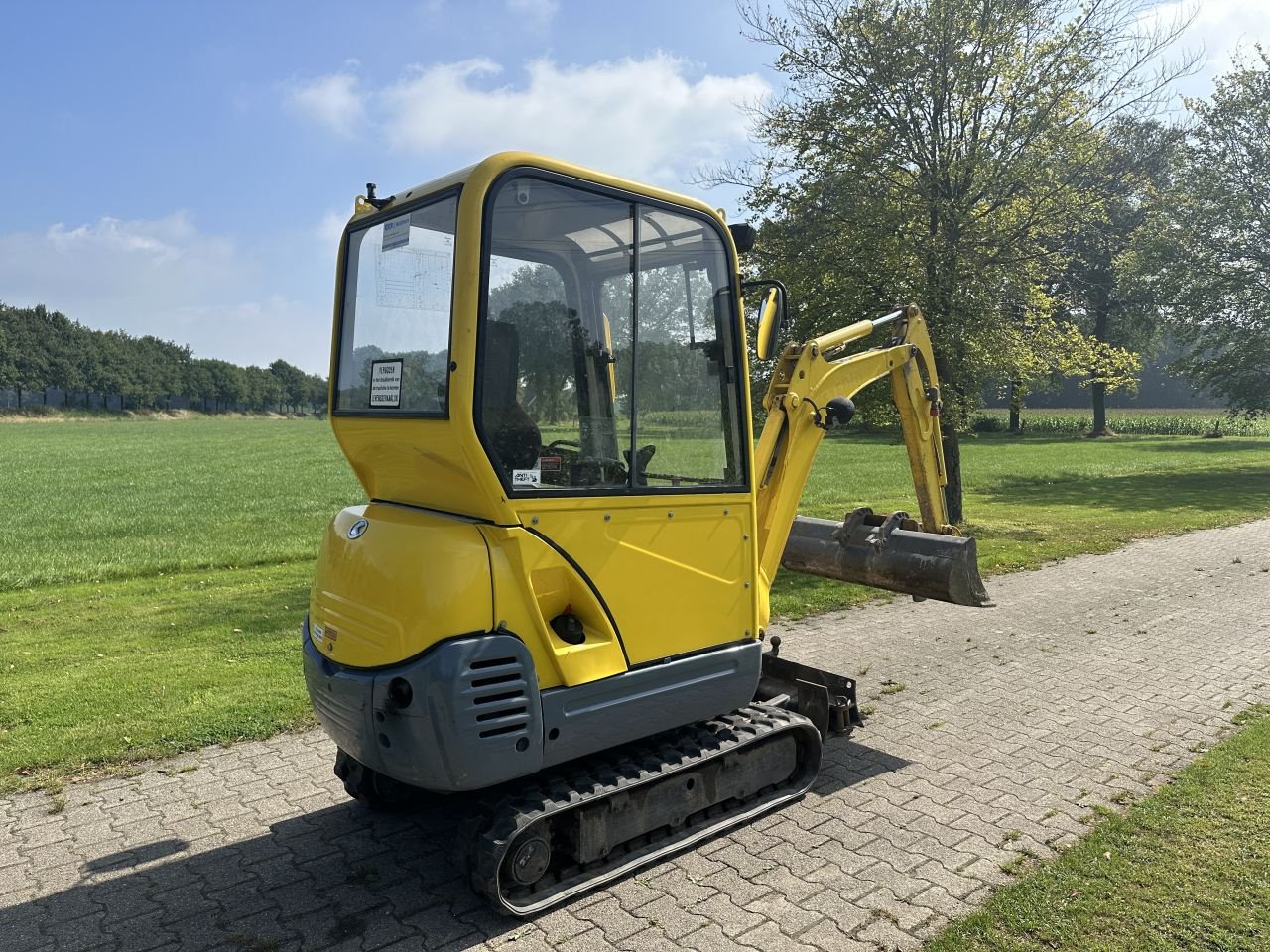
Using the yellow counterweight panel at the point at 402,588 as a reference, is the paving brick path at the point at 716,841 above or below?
below

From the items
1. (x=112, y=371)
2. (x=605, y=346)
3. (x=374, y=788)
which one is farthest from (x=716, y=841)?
(x=112, y=371)

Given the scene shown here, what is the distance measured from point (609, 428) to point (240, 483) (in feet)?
77.3

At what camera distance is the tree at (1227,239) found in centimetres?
2502

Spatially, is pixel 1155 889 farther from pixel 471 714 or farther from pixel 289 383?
pixel 289 383

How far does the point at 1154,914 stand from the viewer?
11.9ft

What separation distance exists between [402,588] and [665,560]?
4.13 feet

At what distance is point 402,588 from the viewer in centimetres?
355

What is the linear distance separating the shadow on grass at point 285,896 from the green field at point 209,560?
1.44m

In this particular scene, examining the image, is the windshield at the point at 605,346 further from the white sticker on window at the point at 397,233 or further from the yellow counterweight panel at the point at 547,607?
the white sticker on window at the point at 397,233

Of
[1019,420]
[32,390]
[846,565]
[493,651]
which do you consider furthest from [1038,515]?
[32,390]

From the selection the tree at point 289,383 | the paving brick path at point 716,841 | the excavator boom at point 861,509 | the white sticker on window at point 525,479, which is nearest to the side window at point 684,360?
the white sticker on window at point 525,479

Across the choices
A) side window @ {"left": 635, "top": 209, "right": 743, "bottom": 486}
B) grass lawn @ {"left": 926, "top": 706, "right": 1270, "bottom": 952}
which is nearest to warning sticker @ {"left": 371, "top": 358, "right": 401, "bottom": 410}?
side window @ {"left": 635, "top": 209, "right": 743, "bottom": 486}

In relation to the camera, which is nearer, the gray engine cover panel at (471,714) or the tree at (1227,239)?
the gray engine cover panel at (471,714)

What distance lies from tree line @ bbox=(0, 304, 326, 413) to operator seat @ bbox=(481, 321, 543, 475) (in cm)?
Answer: 8144
